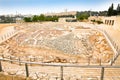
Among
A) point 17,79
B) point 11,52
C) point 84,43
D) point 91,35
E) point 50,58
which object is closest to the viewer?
point 17,79

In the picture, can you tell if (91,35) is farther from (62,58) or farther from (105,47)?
(62,58)

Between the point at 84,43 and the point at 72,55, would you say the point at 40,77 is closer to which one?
the point at 72,55

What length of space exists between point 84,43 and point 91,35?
5364 millimetres

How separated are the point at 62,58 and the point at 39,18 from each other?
64578mm

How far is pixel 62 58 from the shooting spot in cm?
2077

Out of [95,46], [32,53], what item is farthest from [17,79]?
[95,46]

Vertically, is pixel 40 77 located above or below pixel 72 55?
above

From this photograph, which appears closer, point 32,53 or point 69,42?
point 32,53

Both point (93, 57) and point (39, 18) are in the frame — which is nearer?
point (93, 57)

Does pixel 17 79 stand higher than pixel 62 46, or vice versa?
pixel 17 79

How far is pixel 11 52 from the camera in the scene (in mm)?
21859

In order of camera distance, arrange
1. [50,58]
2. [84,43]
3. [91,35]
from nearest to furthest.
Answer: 1. [50,58]
2. [84,43]
3. [91,35]

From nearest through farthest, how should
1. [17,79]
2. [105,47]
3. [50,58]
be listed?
1. [17,79]
2. [50,58]
3. [105,47]

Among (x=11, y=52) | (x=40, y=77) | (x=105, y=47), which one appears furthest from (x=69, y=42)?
(x=40, y=77)
